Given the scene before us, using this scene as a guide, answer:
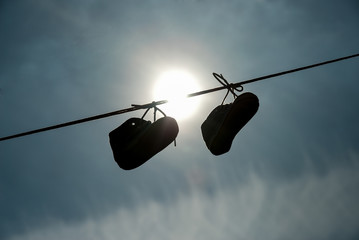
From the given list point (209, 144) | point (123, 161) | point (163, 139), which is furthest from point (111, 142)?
point (209, 144)

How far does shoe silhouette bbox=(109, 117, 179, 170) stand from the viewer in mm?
2828

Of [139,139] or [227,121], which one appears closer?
[139,139]

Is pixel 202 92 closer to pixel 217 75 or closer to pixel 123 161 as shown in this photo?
Result: pixel 217 75

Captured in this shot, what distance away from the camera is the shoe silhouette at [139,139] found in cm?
283

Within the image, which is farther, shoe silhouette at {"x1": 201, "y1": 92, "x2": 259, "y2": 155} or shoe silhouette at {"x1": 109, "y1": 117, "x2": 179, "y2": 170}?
shoe silhouette at {"x1": 201, "y1": 92, "x2": 259, "y2": 155}

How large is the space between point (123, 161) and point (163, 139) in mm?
491

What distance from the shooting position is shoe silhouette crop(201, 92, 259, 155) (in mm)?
2969

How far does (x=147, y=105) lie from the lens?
2.73 metres

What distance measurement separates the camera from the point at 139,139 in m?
2.83

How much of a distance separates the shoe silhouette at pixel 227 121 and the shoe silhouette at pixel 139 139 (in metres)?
0.57

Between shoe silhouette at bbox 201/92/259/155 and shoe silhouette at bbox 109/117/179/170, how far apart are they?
0.57m

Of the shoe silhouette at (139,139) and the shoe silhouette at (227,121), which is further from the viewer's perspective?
the shoe silhouette at (227,121)

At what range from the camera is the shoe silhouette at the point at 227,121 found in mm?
2969

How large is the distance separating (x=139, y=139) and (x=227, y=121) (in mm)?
1004
